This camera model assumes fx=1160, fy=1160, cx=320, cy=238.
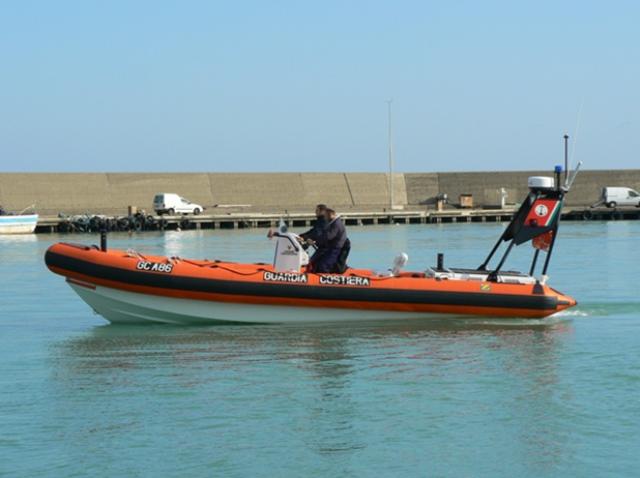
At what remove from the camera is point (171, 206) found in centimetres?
5609

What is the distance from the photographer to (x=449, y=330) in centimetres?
1551

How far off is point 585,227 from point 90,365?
135 ft

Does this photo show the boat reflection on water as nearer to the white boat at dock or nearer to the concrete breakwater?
the white boat at dock

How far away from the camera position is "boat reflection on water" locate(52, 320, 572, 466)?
10.3m

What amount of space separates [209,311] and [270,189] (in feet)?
168

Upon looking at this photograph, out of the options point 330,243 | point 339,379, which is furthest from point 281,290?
point 339,379

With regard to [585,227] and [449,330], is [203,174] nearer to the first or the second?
[585,227]

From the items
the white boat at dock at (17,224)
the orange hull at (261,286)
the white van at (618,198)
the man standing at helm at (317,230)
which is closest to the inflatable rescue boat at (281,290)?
the orange hull at (261,286)

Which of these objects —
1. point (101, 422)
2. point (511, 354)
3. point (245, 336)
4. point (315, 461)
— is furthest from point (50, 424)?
point (511, 354)

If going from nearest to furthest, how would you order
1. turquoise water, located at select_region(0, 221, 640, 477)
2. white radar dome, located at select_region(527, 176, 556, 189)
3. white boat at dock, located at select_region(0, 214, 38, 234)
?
turquoise water, located at select_region(0, 221, 640, 477)
white radar dome, located at select_region(527, 176, 556, 189)
white boat at dock, located at select_region(0, 214, 38, 234)

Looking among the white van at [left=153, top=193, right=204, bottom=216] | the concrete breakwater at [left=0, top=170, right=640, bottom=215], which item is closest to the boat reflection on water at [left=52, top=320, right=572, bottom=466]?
the white van at [left=153, top=193, right=204, bottom=216]

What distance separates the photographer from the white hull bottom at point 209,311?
15445mm

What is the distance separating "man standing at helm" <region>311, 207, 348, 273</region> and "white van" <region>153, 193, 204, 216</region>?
40.9 meters

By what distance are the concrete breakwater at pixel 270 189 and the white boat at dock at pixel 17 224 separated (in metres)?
9.66
